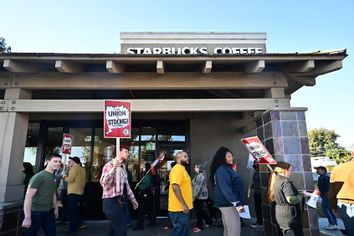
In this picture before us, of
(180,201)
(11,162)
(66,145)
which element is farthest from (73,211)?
(180,201)

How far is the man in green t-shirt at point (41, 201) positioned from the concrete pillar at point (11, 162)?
3.54 ft

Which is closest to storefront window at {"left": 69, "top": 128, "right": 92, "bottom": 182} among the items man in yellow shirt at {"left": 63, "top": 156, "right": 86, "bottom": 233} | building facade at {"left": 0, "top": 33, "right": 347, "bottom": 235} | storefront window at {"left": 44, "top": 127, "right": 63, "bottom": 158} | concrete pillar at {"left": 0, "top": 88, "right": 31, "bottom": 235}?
storefront window at {"left": 44, "top": 127, "right": 63, "bottom": 158}

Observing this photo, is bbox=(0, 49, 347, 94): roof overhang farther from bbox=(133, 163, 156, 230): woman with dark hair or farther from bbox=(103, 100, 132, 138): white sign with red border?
bbox=(133, 163, 156, 230): woman with dark hair

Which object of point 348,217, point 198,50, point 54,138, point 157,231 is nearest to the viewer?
point 348,217

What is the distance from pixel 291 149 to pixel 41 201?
458cm

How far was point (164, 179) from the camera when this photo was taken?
760 cm

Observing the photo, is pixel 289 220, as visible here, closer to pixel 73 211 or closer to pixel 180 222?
pixel 180 222

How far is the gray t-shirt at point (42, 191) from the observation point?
11.6 ft

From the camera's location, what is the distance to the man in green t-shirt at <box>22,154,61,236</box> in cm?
343

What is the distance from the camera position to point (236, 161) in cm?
788

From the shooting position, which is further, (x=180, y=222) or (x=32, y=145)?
(x=32, y=145)

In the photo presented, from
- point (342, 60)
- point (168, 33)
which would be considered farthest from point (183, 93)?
point (342, 60)

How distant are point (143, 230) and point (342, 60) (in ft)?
19.5

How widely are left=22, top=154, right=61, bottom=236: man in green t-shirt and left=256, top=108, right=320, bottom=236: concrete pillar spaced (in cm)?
396
